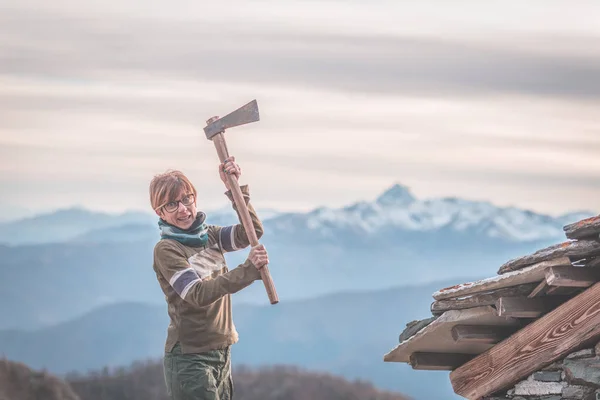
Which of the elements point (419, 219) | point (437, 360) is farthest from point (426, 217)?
point (437, 360)

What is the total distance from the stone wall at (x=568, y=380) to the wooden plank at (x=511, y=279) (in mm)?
555

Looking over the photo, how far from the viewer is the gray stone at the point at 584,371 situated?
27.7ft

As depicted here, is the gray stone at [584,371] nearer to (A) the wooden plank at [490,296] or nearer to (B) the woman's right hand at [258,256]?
(A) the wooden plank at [490,296]

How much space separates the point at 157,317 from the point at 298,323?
899 inches

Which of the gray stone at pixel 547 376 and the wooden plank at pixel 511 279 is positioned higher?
the wooden plank at pixel 511 279

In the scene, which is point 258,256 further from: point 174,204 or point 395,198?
point 395,198

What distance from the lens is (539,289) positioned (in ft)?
28.1

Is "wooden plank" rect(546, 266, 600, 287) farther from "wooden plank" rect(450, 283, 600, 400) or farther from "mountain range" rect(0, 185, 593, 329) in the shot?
"mountain range" rect(0, 185, 593, 329)

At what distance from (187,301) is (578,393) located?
2.44m

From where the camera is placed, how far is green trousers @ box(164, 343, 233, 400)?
8.10 meters

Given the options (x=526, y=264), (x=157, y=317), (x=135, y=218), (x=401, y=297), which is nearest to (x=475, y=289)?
(x=526, y=264)

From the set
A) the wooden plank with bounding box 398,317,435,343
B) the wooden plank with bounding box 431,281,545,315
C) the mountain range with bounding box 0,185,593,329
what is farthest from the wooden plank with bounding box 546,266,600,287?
the mountain range with bounding box 0,185,593,329

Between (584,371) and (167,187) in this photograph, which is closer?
(167,187)

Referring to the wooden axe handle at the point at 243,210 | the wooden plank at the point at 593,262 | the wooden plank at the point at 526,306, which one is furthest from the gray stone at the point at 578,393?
the wooden axe handle at the point at 243,210
